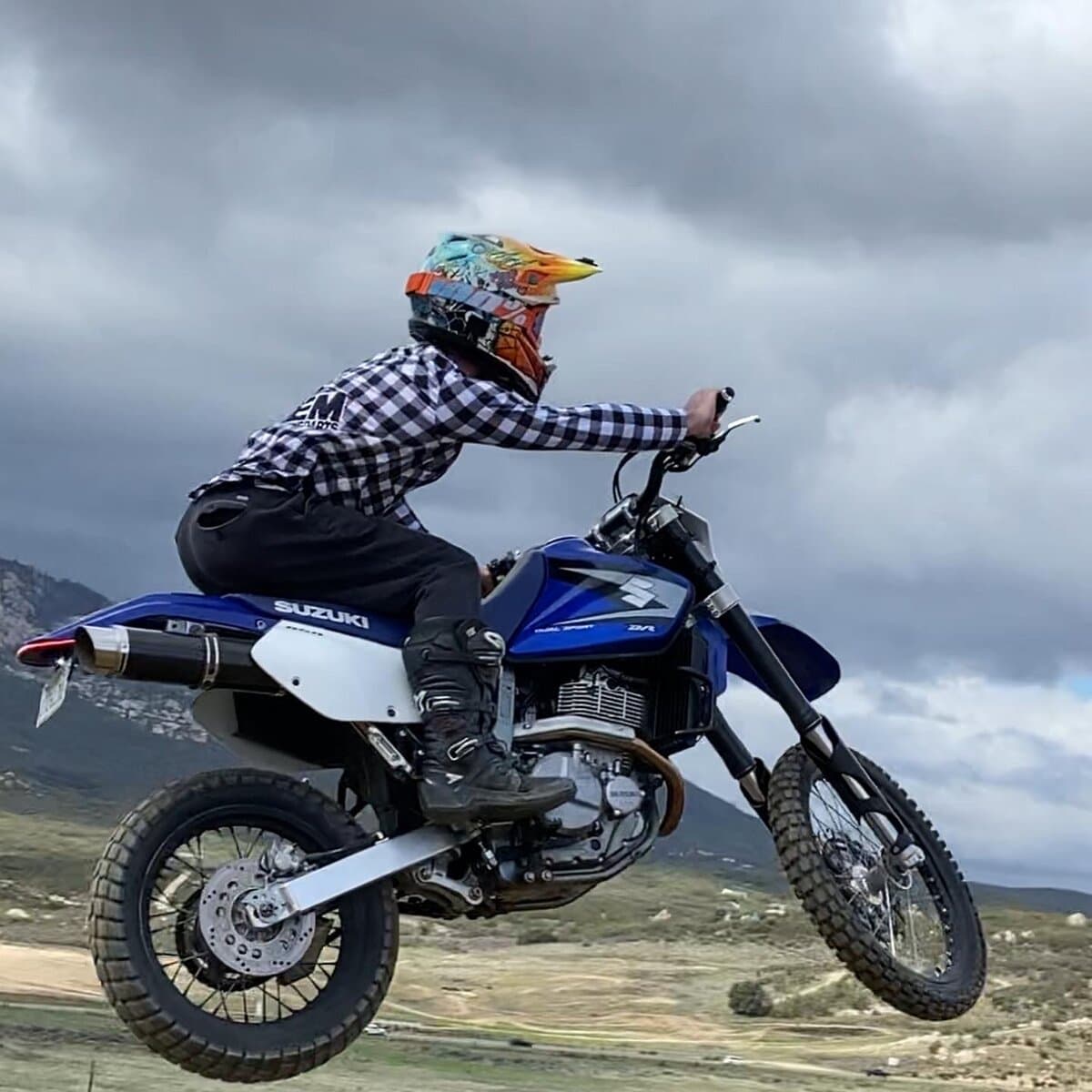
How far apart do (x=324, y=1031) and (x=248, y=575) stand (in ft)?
5.77

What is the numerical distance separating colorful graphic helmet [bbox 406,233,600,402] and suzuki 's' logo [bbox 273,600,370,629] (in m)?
1.22

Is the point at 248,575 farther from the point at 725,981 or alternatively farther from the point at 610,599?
the point at 725,981

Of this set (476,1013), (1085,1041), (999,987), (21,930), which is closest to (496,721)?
(1085,1041)

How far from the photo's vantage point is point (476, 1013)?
5628 centimetres

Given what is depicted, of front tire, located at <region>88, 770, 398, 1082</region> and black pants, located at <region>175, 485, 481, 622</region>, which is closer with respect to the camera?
front tire, located at <region>88, 770, 398, 1082</region>

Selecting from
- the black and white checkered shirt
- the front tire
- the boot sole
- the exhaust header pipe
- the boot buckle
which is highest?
the black and white checkered shirt

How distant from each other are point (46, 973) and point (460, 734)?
179 ft

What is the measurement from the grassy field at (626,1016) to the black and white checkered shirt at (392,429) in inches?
768

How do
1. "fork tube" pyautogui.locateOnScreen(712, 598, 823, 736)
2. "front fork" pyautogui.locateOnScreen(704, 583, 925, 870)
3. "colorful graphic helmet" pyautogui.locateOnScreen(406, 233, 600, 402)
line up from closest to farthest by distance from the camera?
"colorful graphic helmet" pyautogui.locateOnScreen(406, 233, 600, 402) → "fork tube" pyautogui.locateOnScreen(712, 598, 823, 736) → "front fork" pyautogui.locateOnScreen(704, 583, 925, 870)

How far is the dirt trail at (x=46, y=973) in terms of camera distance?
53.6m

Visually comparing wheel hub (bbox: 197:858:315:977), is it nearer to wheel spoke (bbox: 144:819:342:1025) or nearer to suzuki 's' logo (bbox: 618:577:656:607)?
wheel spoke (bbox: 144:819:342:1025)

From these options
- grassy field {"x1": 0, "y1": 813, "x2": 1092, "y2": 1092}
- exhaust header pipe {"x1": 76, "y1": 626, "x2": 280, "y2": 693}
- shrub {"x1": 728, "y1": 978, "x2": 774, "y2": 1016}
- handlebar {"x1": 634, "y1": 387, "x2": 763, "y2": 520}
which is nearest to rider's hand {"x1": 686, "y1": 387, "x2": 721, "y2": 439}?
handlebar {"x1": 634, "y1": 387, "x2": 763, "y2": 520}

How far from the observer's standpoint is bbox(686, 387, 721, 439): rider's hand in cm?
812

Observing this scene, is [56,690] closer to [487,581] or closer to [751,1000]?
[487,581]
